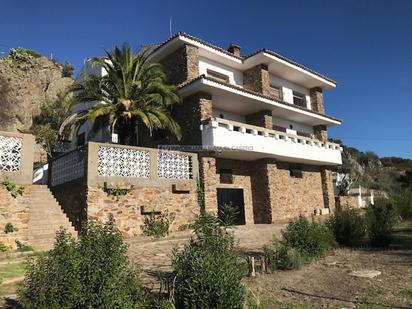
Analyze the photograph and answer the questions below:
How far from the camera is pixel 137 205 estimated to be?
14031 millimetres

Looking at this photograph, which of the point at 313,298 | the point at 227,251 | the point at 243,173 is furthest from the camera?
the point at 243,173

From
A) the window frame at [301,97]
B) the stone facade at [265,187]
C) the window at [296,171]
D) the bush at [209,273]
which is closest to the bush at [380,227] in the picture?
the bush at [209,273]

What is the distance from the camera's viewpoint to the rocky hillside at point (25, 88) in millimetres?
35312

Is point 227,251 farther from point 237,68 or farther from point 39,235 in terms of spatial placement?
point 237,68

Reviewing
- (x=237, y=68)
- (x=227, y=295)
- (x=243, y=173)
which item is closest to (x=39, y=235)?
(x=227, y=295)

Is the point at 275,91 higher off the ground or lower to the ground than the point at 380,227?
higher

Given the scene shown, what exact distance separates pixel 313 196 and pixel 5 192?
1799cm

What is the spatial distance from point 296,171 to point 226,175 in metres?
5.78

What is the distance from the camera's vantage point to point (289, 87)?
84.0 feet

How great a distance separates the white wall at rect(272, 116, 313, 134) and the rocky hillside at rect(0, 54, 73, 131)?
80.1 feet

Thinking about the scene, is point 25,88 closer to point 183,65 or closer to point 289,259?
point 183,65

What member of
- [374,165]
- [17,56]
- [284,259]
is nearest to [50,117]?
[17,56]

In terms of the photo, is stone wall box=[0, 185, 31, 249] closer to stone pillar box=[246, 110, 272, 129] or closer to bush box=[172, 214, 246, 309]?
bush box=[172, 214, 246, 309]

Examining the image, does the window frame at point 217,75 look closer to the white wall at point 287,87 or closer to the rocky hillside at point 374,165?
the white wall at point 287,87
